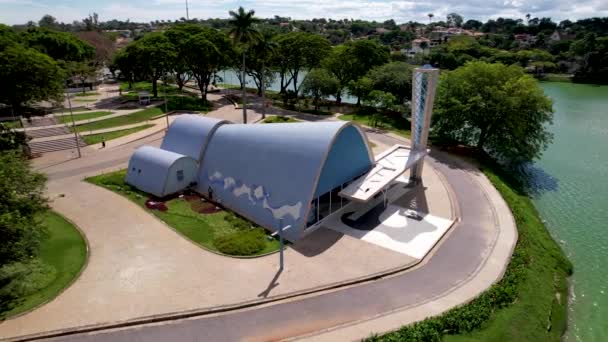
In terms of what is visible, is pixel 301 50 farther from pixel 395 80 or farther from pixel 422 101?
pixel 422 101

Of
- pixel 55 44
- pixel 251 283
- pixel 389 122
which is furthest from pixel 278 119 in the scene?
pixel 55 44

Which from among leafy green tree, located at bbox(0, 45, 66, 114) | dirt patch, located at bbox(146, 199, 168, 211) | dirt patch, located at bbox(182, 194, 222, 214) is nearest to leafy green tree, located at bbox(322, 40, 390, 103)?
dirt patch, located at bbox(182, 194, 222, 214)

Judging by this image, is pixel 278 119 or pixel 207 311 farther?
pixel 278 119

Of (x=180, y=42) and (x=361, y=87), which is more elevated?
(x=180, y=42)

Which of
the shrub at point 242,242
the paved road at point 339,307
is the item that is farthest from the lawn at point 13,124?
the paved road at point 339,307

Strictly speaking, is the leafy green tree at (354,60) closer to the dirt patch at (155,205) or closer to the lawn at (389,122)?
the lawn at (389,122)

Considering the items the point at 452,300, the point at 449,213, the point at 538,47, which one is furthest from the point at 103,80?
the point at 538,47

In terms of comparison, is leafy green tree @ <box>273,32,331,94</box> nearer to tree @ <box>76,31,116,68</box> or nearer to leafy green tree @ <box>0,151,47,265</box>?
leafy green tree @ <box>0,151,47,265</box>
